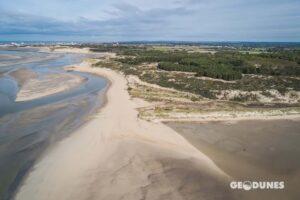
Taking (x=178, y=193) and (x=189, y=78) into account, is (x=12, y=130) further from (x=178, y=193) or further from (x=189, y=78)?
(x=189, y=78)

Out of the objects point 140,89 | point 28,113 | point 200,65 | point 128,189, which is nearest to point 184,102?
point 140,89

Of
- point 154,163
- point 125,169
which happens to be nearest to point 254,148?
point 154,163

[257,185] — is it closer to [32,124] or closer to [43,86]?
[32,124]

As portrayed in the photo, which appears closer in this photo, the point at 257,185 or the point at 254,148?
the point at 257,185

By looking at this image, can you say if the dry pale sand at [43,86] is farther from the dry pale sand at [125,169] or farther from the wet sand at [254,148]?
the wet sand at [254,148]

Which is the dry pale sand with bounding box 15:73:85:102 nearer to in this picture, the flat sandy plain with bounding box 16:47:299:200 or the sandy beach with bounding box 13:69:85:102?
the sandy beach with bounding box 13:69:85:102

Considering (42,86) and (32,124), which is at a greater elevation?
(32,124)
